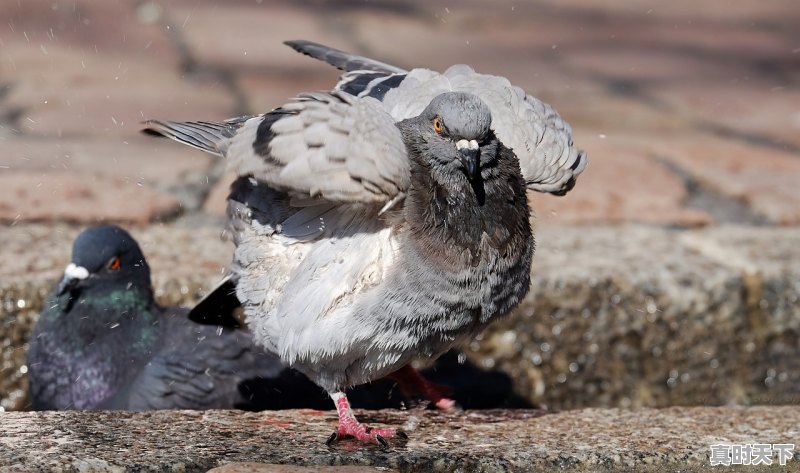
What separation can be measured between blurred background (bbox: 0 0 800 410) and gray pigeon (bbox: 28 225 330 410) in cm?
16

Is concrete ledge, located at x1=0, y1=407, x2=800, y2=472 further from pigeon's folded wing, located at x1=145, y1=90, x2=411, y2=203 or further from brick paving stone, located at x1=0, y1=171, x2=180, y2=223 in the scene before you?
brick paving stone, located at x1=0, y1=171, x2=180, y2=223

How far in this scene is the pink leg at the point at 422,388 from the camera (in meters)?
3.66

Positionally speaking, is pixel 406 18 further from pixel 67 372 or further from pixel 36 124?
pixel 67 372

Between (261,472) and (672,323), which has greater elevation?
(261,472)

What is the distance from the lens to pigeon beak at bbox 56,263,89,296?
Result: 3.72m

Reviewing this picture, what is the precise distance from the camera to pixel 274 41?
714 centimetres

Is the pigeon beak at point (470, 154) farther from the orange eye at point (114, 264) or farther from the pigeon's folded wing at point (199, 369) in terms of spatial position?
the orange eye at point (114, 264)

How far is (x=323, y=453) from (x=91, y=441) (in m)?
0.51

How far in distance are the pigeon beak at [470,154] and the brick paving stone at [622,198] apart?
172cm

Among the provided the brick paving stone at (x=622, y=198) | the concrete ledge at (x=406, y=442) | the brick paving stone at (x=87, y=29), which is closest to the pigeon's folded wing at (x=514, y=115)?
the concrete ledge at (x=406, y=442)

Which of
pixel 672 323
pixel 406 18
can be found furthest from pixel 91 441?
pixel 406 18

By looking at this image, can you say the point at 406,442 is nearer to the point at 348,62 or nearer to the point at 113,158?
the point at 348,62

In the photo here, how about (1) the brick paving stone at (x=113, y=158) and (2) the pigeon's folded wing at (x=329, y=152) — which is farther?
(1) the brick paving stone at (x=113, y=158)

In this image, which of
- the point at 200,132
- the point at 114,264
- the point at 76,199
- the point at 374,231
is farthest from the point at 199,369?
the point at 76,199
